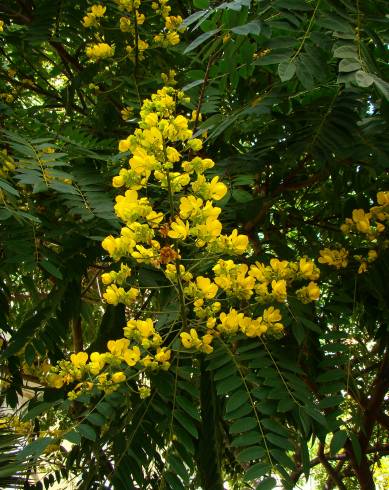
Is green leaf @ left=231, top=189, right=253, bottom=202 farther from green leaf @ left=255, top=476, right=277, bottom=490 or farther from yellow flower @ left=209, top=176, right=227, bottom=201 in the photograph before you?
green leaf @ left=255, top=476, right=277, bottom=490

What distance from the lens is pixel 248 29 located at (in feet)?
3.67

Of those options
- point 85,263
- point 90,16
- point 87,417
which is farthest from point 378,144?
point 90,16

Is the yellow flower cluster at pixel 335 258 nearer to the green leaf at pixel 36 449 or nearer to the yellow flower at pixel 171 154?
the yellow flower at pixel 171 154

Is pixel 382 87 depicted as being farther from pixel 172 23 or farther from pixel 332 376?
pixel 172 23

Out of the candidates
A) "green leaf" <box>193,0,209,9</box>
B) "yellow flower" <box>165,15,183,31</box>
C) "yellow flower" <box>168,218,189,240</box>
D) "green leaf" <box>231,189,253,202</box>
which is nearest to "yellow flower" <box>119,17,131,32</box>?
"yellow flower" <box>165,15,183,31</box>

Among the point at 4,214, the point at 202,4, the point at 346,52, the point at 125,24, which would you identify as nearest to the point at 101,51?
the point at 125,24

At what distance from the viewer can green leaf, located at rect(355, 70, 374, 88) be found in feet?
3.26

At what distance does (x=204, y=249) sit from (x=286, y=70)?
1.19ft

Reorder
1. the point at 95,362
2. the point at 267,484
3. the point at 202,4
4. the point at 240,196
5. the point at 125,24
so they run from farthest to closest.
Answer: the point at 125,24
the point at 240,196
the point at 202,4
the point at 95,362
the point at 267,484

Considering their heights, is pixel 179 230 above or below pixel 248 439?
above

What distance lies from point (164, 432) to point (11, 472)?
0.29m

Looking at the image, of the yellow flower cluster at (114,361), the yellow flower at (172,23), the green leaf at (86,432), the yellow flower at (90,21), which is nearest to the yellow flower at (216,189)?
the yellow flower cluster at (114,361)

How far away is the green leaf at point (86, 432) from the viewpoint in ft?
3.46

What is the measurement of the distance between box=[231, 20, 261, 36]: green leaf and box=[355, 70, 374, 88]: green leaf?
200 millimetres
